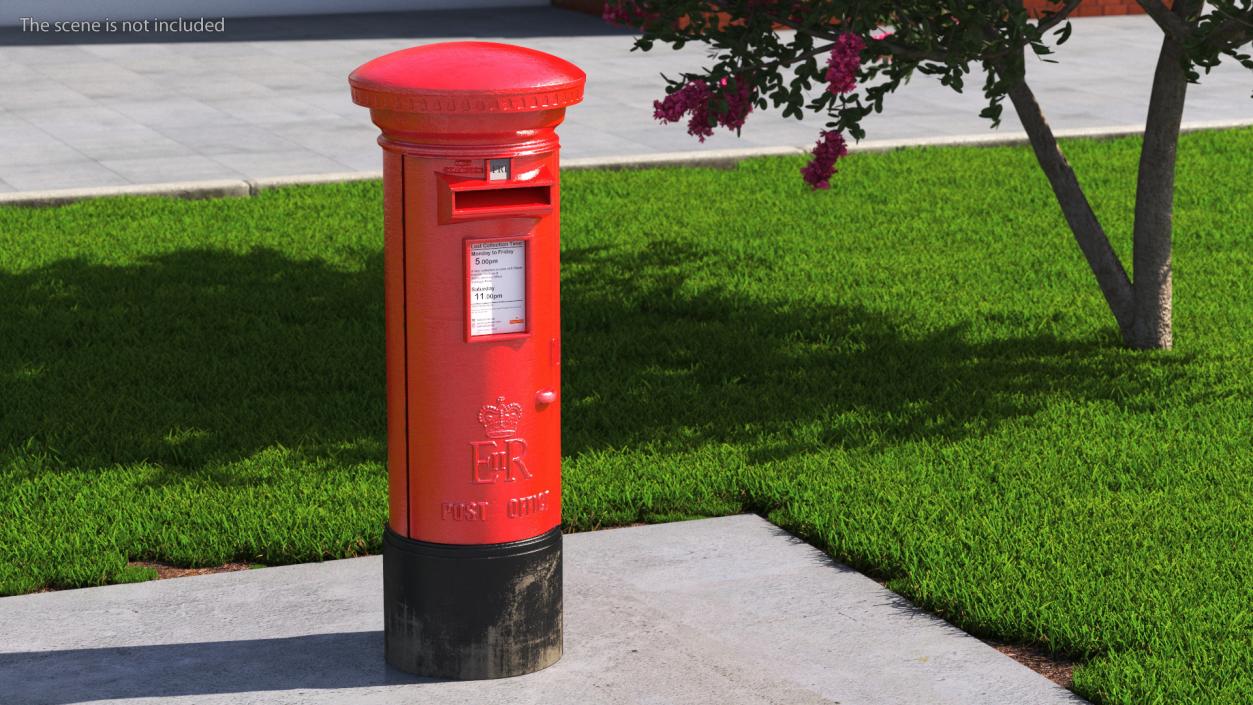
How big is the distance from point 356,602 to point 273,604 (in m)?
0.25

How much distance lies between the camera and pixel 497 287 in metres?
4.96

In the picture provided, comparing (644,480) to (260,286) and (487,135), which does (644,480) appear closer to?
(487,135)

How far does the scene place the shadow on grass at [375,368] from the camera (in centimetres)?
724

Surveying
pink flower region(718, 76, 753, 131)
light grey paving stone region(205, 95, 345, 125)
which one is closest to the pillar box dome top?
pink flower region(718, 76, 753, 131)

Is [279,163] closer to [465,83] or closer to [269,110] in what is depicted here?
[269,110]

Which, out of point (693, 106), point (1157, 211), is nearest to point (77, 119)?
point (693, 106)

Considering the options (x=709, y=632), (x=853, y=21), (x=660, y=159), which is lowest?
(x=709, y=632)

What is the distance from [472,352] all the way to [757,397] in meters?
2.96

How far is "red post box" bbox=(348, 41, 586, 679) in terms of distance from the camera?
188 inches

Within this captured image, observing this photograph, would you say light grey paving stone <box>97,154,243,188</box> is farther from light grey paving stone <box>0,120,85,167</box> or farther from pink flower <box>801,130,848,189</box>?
pink flower <box>801,130,848,189</box>

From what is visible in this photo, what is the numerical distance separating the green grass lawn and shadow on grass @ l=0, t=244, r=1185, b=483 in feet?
0.08

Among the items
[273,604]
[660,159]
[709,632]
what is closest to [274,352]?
[273,604]

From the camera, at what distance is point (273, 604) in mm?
5598

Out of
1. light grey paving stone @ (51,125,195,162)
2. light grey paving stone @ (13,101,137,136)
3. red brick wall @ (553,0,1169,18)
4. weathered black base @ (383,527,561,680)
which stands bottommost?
weathered black base @ (383,527,561,680)
